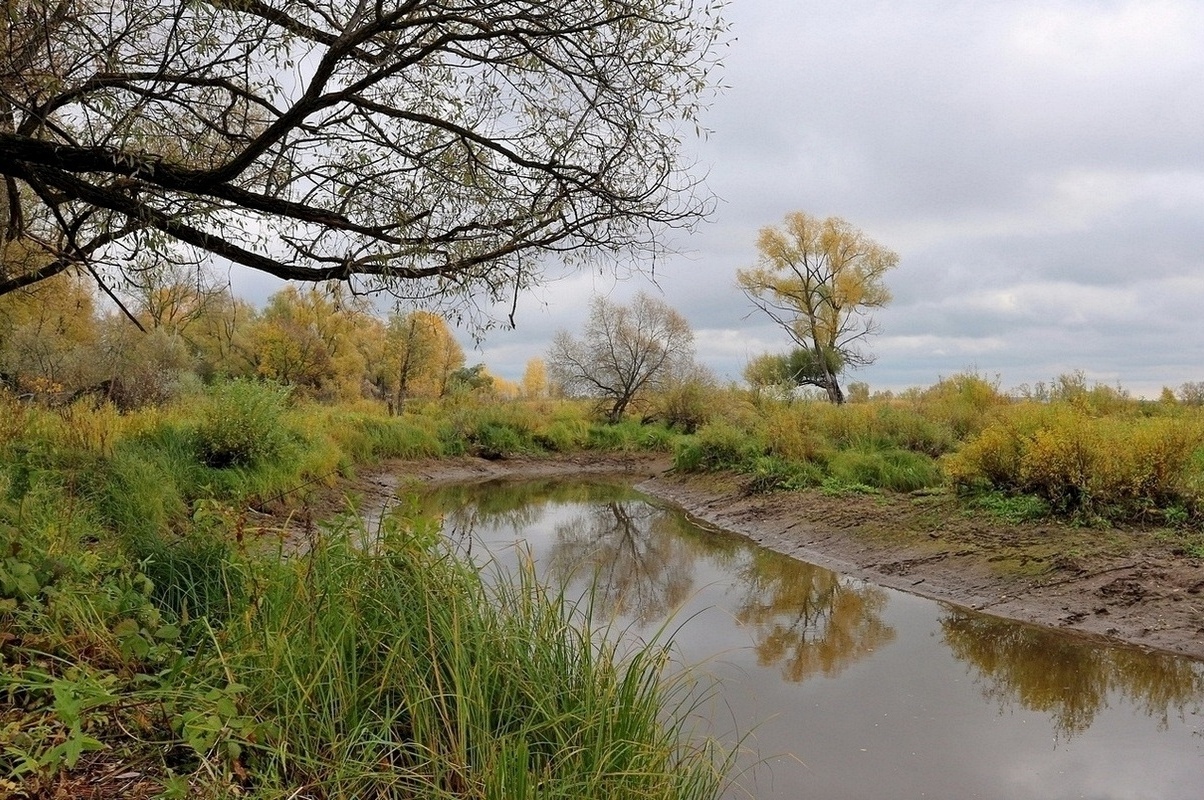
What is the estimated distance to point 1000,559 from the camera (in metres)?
8.72

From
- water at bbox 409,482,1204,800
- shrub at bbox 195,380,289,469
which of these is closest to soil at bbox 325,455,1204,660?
water at bbox 409,482,1204,800

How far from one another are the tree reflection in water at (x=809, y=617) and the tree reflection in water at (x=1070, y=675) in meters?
0.90

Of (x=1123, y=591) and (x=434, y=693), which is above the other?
(x=434, y=693)

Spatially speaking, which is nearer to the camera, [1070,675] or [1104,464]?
[1070,675]

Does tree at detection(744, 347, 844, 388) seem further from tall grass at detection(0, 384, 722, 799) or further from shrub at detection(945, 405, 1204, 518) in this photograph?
tall grass at detection(0, 384, 722, 799)


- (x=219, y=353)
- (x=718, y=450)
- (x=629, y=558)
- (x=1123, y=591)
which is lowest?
(x=629, y=558)

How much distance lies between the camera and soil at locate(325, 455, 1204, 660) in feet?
22.9

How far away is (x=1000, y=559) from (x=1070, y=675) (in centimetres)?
279

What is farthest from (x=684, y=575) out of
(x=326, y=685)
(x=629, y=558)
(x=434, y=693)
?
(x=326, y=685)

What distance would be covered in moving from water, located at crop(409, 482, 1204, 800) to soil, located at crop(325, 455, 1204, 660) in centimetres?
34

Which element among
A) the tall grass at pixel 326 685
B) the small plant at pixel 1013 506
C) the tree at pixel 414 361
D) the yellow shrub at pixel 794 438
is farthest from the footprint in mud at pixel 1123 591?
the tree at pixel 414 361

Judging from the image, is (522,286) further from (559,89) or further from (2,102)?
(2,102)

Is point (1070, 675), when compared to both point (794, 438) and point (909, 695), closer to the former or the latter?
point (909, 695)

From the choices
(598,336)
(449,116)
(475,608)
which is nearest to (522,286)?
(449,116)
